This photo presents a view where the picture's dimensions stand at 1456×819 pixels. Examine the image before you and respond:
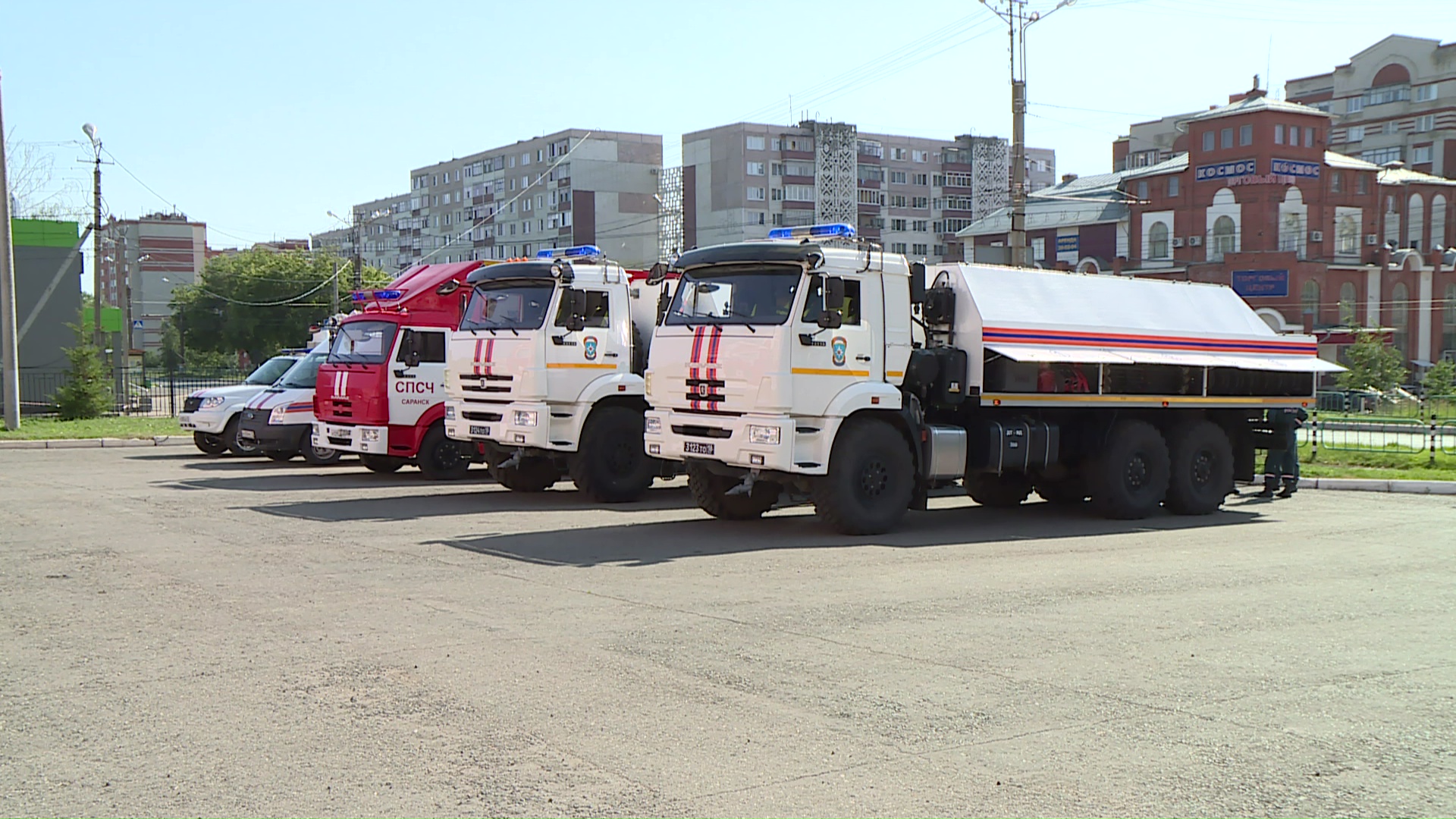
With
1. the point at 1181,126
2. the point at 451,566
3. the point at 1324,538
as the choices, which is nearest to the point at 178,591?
the point at 451,566

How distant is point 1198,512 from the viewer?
1694cm

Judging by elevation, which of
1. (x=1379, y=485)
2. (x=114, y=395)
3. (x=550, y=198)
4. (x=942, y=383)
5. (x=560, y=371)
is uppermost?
(x=550, y=198)

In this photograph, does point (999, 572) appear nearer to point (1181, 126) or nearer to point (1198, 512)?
point (1198, 512)

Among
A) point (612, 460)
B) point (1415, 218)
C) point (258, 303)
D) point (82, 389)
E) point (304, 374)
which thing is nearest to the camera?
point (612, 460)

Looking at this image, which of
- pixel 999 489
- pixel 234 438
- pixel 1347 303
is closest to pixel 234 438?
pixel 234 438

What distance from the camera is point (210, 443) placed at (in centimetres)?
2461

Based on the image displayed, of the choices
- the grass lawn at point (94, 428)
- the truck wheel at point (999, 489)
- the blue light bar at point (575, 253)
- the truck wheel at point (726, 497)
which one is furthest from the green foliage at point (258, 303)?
the truck wheel at point (726, 497)

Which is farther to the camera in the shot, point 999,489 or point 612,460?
point 999,489

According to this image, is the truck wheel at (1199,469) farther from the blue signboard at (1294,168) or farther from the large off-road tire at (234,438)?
the blue signboard at (1294,168)

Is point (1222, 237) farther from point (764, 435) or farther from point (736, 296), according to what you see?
point (764, 435)

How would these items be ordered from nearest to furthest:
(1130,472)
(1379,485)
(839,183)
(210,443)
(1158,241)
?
(1130,472), (1379,485), (210,443), (1158,241), (839,183)

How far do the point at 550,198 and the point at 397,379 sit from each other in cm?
9898

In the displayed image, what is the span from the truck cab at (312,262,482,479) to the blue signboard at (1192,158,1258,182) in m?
62.0

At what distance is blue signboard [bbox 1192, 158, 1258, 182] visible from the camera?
7088 centimetres
